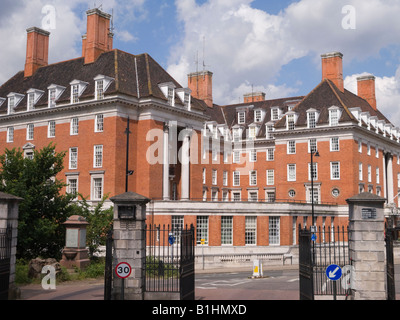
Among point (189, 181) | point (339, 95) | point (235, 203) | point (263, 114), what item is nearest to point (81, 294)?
point (235, 203)

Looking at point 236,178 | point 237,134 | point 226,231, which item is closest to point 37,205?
point 226,231

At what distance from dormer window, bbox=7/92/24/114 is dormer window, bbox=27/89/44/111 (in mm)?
2050

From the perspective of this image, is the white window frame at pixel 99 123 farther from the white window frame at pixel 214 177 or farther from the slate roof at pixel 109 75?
the white window frame at pixel 214 177

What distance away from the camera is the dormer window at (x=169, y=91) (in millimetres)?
47781

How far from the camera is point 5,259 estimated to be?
50.4 feet

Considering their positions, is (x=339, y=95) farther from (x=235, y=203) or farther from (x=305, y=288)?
(x=305, y=288)

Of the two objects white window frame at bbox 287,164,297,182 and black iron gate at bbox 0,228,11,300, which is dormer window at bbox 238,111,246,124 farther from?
black iron gate at bbox 0,228,11,300

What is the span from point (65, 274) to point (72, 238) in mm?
2453

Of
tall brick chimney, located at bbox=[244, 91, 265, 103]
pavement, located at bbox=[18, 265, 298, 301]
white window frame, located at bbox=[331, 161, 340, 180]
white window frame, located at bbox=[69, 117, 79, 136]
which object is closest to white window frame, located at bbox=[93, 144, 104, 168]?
white window frame, located at bbox=[69, 117, 79, 136]

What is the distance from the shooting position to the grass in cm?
2184

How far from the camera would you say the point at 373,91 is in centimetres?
7325

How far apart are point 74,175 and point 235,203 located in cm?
1630
